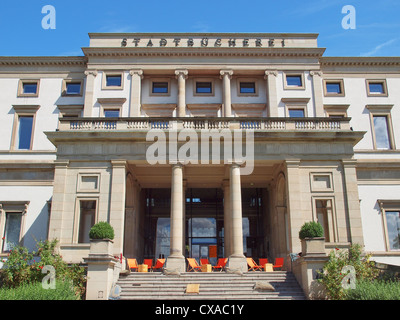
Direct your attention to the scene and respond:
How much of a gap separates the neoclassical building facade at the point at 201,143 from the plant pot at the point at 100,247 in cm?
459

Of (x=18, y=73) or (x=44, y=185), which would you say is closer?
(x=44, y=185)

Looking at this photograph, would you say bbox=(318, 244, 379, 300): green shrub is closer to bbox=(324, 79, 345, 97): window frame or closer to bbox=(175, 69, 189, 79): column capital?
bbox=(324, 79, 345, 97): window frame

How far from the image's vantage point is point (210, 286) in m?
21.2

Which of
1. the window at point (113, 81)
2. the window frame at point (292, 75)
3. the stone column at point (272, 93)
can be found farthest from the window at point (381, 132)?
the window at point (113, 81)

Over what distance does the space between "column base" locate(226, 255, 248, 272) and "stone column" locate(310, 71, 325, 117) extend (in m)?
14.9

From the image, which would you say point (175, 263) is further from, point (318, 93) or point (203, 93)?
point (318, 93)

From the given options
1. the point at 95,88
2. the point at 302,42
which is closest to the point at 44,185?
the point at 95,88

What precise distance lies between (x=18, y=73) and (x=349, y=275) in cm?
3074

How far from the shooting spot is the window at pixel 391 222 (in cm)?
3180

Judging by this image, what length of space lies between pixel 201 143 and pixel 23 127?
16.9 m

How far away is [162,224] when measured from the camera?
37031mm

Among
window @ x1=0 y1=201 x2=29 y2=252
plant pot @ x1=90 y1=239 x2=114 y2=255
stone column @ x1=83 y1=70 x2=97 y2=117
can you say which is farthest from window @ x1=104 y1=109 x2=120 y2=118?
plant pot @ x1=90 y1=239 x2=114 y2=255

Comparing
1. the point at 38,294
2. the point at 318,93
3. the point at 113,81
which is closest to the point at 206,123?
the point at 113,81
